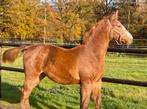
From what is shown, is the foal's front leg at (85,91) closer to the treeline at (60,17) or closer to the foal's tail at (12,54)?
the foal's tail at (12,54)

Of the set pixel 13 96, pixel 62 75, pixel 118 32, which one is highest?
pixel 118 32

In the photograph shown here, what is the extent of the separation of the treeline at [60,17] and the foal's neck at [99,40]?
40.3 metres

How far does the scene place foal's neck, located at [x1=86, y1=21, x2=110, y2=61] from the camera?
6.36 m

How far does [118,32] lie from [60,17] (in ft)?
157

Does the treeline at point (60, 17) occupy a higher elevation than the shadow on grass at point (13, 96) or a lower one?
higher

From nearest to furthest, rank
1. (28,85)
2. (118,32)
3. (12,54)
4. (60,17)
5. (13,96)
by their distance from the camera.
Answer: (118,32) → (28,85) → (12,54) → (13,96) → (60,17)

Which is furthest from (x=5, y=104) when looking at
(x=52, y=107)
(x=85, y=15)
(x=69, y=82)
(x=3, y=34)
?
(x=85, y=15)

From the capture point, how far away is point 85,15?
5500cm

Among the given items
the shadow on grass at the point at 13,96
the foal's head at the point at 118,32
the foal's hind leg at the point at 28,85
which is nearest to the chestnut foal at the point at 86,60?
the foal's head at the point at 118,32

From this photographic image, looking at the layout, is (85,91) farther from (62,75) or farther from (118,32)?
(118,32)

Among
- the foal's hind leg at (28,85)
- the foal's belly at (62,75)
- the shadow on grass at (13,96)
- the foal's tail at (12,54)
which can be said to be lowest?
the shadow on grass at (13,96)

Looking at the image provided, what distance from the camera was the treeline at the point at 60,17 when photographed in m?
48.6

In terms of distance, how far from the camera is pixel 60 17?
53.8 m

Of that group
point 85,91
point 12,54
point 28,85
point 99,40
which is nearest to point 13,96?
point 12,54
